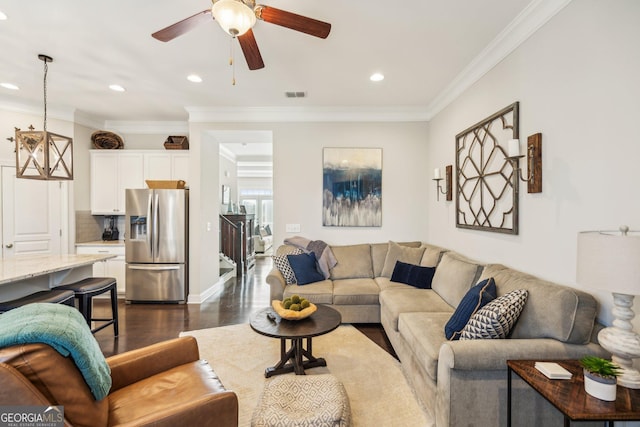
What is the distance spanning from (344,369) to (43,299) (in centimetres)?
272

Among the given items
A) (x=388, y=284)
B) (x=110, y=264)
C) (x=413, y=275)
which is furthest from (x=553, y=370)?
(x=110, y=264)

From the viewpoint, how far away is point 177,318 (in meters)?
3.89

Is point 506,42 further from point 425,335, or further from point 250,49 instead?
point 425,335

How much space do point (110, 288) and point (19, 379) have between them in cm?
268

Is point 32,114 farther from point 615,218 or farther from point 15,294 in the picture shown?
point 615,218

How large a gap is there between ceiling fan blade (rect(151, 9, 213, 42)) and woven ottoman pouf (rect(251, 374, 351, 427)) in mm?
2408

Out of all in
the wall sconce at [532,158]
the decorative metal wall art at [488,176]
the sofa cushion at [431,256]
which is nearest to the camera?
the wall sconce at [532,158]

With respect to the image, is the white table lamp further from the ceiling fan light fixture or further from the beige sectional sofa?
the ceiling fan light fixture

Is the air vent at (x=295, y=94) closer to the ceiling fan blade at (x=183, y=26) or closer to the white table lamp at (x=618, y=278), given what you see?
the ceiling fan blade at (x=183, y=26)

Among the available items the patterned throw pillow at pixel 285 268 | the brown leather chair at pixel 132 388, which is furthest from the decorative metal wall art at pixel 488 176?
the brown leather chair at pixel 132 388

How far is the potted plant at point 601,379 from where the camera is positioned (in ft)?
4.10

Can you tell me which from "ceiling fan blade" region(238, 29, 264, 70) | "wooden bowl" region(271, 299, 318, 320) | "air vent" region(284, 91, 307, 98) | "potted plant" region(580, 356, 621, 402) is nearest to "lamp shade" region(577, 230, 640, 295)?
"potted plant" region(580, 356, 621, 402)

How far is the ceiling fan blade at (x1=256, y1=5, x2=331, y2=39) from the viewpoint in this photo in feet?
5.92

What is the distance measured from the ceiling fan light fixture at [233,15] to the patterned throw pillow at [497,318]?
91.2 inches
